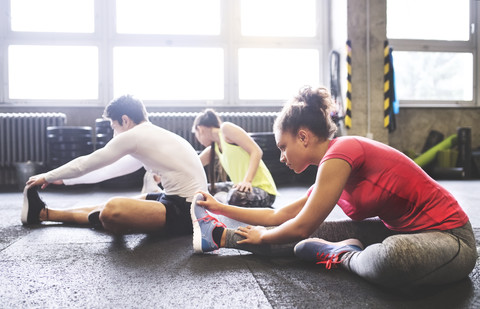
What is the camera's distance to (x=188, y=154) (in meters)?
1.97

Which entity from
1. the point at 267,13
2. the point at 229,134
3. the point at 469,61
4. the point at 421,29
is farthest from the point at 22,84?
the point at 469,61

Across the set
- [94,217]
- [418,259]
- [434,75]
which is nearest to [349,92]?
[434,75]

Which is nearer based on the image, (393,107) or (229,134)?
(229,134)

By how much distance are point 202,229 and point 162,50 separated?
13.6 ft

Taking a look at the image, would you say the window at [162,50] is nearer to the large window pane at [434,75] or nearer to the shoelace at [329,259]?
the large window pane at [434,75]

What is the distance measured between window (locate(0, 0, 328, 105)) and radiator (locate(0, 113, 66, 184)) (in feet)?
1.35

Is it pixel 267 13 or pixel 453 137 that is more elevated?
pixel 267 13

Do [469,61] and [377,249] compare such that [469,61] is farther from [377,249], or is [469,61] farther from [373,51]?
[377,249]

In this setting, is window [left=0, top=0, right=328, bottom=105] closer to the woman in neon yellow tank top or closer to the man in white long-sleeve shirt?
the woman in neon yellow tank top

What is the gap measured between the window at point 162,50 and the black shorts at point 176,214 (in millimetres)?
3343

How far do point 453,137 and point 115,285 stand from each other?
5142mm

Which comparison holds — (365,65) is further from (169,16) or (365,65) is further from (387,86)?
(169,16)

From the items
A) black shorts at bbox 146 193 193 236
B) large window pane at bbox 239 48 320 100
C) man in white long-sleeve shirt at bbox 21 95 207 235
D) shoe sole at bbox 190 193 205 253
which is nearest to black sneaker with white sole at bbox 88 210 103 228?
man in white long-sleeve shirt at bbox 21 95 207 235

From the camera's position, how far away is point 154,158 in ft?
6.25
